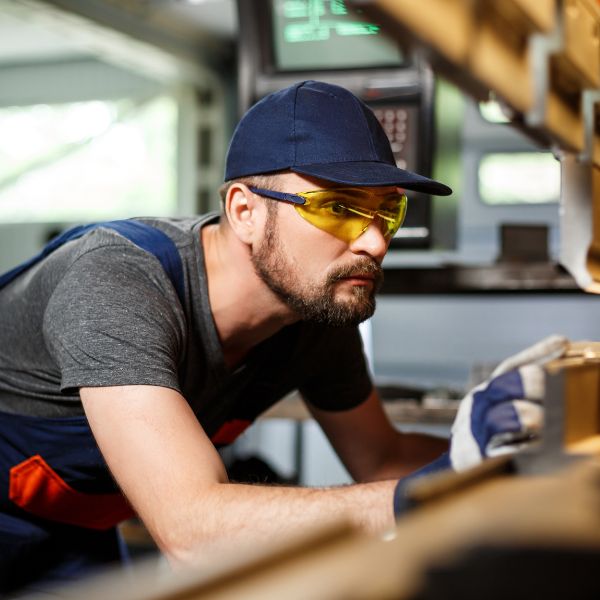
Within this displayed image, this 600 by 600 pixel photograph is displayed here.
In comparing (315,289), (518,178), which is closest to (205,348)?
(315,289)

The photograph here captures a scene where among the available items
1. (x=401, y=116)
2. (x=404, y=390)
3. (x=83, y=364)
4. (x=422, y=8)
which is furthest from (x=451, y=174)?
(x=422, y=8)

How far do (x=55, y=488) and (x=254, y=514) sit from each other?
1.89 feet

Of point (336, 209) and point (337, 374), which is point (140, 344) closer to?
point (336, 209)

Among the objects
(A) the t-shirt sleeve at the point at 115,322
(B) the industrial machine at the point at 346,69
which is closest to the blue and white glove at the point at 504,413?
(A) the t-shirt sleeve at the point at 115,322

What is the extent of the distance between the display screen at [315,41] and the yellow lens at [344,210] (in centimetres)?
142

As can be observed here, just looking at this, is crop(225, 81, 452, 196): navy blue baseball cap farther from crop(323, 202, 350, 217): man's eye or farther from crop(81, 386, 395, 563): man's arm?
crop(81, 386, 395, 563): man's arm

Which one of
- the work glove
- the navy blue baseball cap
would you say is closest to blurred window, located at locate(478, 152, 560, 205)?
the navy blue baseball cap

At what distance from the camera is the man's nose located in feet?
4.52

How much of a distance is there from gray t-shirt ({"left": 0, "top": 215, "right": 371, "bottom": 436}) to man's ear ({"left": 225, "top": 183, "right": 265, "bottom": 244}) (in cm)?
7

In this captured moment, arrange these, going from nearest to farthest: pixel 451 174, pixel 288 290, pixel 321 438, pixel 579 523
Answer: pixel 579 523 → pixel 288 290 → pixel 451 174 → pixel 321 438

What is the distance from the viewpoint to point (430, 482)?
553 mm

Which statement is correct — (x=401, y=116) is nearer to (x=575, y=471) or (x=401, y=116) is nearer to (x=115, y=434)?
(x=115, y=434)

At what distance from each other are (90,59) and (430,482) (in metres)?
4.64

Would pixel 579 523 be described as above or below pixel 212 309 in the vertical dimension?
above
